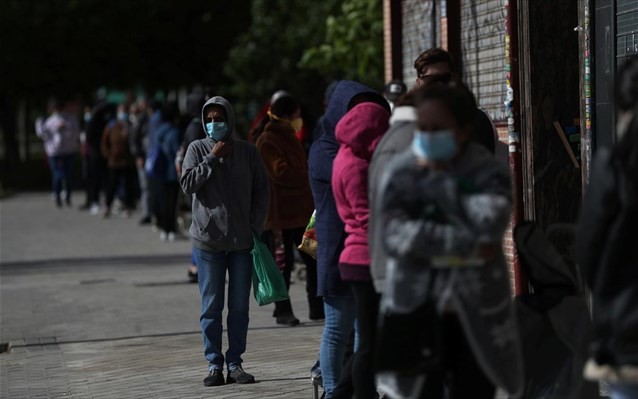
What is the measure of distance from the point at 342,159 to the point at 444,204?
1642 mm

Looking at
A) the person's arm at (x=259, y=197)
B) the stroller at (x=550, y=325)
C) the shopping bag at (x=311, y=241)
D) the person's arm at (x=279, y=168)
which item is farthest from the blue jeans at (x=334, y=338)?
the person's arm at (x=279, y=168)

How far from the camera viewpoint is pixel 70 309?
1284 cm

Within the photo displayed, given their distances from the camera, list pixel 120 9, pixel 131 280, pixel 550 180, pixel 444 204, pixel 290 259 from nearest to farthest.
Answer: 1. pixel 444 204
2. pixel 550 180
3. pixel 290 259
4. pixel 131 280
5. pixel 120 9

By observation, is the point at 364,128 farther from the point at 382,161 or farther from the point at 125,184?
the point at 125,184

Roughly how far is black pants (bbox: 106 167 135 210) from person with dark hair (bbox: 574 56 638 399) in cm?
1873

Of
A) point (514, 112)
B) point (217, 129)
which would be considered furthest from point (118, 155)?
point (217, 129)

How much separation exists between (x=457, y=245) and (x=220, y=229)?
3.67 meters

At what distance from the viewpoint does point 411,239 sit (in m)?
5.03

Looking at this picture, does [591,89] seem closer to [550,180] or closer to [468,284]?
[550,180]

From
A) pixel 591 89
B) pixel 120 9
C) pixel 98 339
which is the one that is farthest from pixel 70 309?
pixel 120 9

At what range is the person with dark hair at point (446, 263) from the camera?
503cm

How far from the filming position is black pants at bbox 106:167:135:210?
75.7ft

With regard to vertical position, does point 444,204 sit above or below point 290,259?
above

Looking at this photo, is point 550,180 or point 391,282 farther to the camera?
point 550,180
